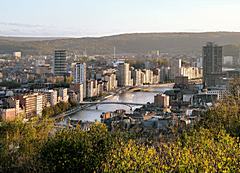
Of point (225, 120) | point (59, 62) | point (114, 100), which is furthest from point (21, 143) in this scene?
point (59, 62)

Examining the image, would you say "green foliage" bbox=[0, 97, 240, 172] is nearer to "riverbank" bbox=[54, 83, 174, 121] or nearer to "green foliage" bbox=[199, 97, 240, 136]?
"green foliage" bbox=[199, 97, 240, 136]

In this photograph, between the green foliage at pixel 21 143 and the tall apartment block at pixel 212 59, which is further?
the tall apartment block at pixel 212 59

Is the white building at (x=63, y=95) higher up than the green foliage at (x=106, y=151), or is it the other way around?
the green foliage at (x=106, y=151)

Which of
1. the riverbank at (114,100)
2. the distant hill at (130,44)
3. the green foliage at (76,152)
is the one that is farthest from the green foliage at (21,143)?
the distant hill at (130,44)

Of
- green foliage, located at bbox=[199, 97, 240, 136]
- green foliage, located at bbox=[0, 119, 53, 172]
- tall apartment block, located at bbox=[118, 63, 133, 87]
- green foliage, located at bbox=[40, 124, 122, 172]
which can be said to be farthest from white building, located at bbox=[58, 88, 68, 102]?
green foliage, located at bbox=[40, 124, 122, 172]

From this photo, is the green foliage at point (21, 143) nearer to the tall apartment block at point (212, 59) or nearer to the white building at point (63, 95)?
the white building at point (63, 95)

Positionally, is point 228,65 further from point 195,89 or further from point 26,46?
point 26,46

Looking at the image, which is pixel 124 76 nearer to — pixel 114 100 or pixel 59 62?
pixel 59 62

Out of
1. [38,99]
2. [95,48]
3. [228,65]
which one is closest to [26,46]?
[95,48]
